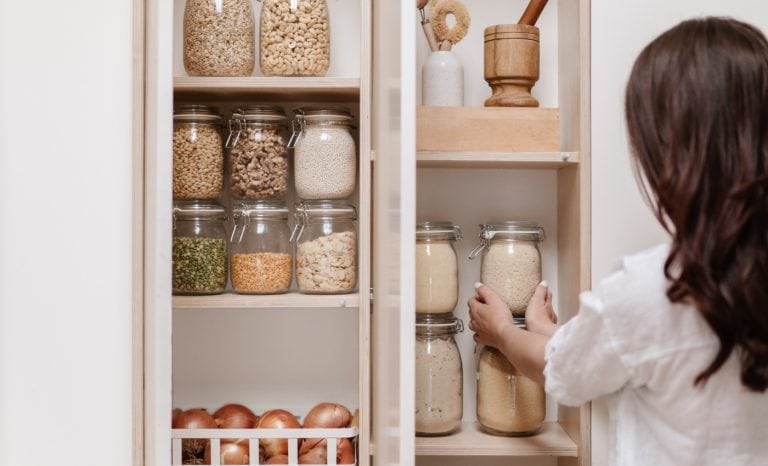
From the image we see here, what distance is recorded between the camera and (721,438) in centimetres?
89

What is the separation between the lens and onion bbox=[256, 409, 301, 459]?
142cm

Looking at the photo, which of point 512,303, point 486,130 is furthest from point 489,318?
point 486,130

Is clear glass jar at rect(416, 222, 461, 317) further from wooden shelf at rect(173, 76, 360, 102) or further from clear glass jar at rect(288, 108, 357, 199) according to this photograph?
wooden shelf at rect(173, 76, 360, 102)

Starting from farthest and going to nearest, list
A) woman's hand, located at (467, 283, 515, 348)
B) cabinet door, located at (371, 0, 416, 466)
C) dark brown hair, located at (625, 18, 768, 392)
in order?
woman's hand, located at (467, 283, 515, 348), cabinet door, located at (371, 0, 416, 466), dark brown hair, located at (625, 18, 768, 392)

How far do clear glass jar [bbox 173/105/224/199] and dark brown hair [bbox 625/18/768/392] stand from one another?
0.79m

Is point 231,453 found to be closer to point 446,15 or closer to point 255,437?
point 255,437

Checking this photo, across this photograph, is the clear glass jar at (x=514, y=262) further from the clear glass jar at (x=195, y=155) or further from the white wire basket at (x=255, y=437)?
the clear glass jar at (x=195, y=155)

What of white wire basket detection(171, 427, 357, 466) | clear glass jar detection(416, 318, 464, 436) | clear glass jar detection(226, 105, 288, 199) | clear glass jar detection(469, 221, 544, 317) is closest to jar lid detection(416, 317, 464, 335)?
clear glass jar detection(416, 318, 464, 436)

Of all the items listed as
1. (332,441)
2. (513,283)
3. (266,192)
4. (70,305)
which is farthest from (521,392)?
(70,305)

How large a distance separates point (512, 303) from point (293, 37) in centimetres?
61

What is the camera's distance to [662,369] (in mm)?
878

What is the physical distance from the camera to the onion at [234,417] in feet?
4.79

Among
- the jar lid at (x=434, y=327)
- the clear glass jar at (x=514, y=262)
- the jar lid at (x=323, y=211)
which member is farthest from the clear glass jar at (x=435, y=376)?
the jar lid at (x=323, y=211)

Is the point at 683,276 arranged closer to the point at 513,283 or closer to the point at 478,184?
the point at 513,283
